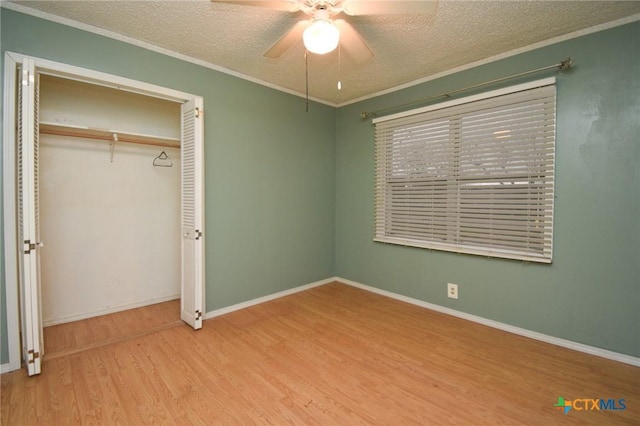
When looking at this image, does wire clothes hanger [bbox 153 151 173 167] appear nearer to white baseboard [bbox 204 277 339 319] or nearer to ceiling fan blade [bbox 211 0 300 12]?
white baseboard [bbox 204 277 339 319]

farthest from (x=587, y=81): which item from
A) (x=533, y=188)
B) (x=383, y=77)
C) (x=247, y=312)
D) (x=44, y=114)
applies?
(x=44, y=114)

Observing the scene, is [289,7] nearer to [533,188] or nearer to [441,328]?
[533,188]

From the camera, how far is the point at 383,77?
330 centimetres

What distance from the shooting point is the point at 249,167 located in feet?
11.1

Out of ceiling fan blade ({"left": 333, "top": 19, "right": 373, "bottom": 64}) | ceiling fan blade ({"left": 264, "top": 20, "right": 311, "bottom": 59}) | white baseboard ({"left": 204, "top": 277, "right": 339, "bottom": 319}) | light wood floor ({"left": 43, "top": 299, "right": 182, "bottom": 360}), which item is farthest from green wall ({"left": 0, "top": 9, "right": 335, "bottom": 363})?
ceiling fan blade ({"left": 333, "top": 19, "right": 373, "bottom": 64})

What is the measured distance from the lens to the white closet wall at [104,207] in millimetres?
2871

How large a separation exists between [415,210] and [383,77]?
1545 mm

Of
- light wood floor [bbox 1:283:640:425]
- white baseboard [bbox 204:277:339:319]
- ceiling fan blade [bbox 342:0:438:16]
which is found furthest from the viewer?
white baseboard [bbox 204:277:339:319]

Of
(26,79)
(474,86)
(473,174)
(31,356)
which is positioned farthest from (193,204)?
(474,86)

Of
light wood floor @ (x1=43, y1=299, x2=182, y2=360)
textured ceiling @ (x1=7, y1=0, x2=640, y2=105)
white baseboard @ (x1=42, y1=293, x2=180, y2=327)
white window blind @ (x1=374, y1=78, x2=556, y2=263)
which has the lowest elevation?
light wood floor @ (x1=43, y1=299, x2=182, y2=360)

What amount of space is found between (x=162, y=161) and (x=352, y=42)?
263 centimetres

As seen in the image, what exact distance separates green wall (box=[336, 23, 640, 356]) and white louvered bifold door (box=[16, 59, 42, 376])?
360 centimetres

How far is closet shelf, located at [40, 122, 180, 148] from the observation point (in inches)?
104

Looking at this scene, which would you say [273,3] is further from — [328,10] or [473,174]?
[473,174]
